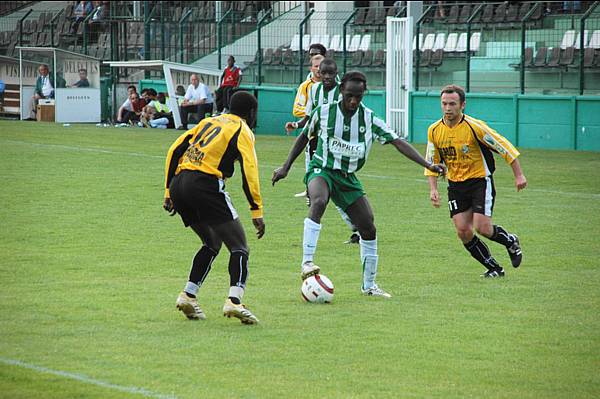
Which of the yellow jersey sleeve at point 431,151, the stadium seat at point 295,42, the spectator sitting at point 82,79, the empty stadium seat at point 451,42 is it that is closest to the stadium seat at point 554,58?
the empty stadium seat at point 451,42

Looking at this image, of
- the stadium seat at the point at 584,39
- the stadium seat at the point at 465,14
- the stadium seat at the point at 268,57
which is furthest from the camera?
the stadium seat at the point at 268,57

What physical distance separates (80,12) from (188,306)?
35.7m

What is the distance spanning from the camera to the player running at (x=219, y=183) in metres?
8.21

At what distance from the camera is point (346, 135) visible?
966cm

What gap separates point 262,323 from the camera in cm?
842

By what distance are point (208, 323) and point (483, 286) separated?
2.96m

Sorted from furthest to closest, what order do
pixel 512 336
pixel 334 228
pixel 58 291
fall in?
pixel 334 228
pixel 58 291
pixel 512 336

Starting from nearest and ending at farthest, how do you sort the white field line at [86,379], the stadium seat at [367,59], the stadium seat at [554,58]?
the white field line at [86,379]
the stadium seat at [554,58]
the stadium seat at [367,59]

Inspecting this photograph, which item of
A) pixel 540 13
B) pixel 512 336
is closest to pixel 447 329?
pixel 512 336

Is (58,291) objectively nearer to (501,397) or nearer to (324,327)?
(324,327)

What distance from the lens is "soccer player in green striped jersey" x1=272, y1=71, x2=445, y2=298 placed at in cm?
956

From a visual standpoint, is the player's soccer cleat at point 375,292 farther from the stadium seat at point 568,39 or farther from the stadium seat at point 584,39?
the stadium seat at point 568,39

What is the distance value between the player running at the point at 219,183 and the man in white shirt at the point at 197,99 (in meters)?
23.5

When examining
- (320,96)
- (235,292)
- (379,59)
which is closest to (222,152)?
(235,292)
